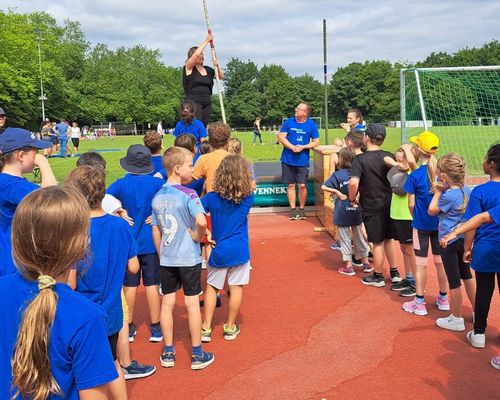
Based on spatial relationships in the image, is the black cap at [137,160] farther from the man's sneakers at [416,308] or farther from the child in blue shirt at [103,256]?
the man's sneakers at [416,308]

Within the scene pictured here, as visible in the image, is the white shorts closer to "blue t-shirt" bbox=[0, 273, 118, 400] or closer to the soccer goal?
"blue t-shirt" bbox=[0, 273, 118, 400]

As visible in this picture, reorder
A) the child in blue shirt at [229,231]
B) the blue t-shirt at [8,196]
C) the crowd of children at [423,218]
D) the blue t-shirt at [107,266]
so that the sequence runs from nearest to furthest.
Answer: the blue t-shirt at [107,266] < the blue t-shirt at [8,196] < the crowd of children at [423,218] < the child in blue shirt at [229,231]

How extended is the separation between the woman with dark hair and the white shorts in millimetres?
3381

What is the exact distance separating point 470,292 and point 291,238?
4097mm

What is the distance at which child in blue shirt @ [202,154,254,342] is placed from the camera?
439cm

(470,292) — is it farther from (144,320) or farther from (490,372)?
(144,320)

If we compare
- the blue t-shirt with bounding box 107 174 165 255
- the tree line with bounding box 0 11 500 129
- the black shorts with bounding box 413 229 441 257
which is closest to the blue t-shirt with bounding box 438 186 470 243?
the black shorts with bounding box 413 229 441 257

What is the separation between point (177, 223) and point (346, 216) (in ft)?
10.1

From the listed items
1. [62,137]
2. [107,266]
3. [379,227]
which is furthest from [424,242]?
[62,137]

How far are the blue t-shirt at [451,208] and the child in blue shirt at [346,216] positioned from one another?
6.10 ft

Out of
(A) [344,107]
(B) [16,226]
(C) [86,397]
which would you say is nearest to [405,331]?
(C) [86,397]

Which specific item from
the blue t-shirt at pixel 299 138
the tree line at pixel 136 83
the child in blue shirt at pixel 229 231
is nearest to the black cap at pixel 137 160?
the child in blue shirt at pixel 229 231

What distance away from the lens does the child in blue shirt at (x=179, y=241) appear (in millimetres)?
4035

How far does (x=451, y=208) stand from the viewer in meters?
4.46
